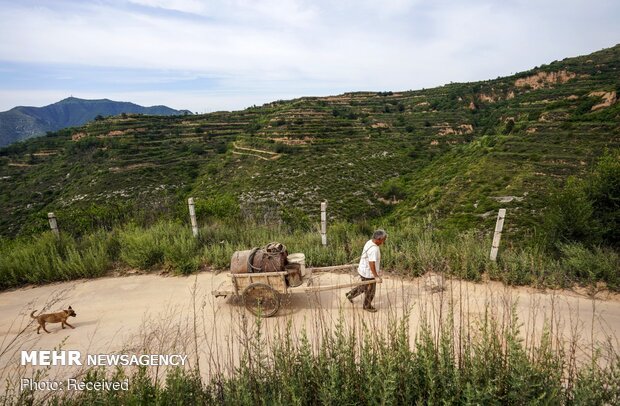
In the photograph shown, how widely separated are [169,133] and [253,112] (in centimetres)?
2898

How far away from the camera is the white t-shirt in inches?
205

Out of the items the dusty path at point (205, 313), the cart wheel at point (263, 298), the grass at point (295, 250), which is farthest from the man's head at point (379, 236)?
the cart wheel at point (263, 298)

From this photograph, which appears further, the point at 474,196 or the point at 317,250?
the point at 474,196

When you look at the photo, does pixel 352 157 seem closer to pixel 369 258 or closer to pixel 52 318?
pixel 369 258

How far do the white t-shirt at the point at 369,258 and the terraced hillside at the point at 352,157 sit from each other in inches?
224

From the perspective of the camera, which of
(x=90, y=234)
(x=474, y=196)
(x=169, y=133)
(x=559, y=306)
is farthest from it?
(x=169, y=133)

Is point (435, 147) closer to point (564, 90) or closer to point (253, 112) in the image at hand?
point (564, 90)

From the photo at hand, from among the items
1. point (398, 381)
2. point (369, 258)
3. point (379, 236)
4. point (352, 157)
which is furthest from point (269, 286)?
point (352, 157)

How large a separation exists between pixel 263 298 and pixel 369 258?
1.89 metres

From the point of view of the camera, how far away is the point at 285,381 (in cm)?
261

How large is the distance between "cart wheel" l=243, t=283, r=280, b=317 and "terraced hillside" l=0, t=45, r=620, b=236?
5.42 metres

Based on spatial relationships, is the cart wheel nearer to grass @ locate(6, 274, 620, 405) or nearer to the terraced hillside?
grass @ locate(6, 274, 620, 405)

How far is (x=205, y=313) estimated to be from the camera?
5.36 metres

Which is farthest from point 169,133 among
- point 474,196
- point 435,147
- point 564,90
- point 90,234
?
point 564,90
